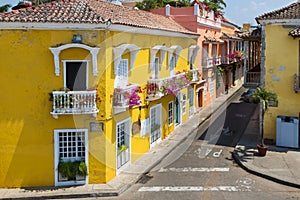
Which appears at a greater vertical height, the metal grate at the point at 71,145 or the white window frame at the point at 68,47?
the white window frame at the point at 68,47

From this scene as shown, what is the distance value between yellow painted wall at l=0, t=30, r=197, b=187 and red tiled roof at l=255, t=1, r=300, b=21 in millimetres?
9666

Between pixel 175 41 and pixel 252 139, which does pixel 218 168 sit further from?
pixel 175 41

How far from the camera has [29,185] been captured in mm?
15375

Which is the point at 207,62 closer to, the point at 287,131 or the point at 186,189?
the point at 287,131

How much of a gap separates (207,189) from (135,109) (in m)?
5.59

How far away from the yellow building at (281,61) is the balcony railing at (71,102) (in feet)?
36.5

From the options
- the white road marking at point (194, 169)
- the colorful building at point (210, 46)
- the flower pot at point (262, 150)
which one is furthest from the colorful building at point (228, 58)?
the white road marking at point (194, 169)

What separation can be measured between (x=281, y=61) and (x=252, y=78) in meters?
2.44

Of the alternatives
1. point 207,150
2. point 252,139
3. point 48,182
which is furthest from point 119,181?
point 252,139

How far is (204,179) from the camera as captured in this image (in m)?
16.5

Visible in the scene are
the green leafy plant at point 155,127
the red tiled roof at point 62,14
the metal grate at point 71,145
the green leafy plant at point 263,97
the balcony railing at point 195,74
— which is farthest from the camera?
the balcony railing at point 195,74

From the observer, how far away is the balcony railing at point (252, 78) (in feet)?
74.1

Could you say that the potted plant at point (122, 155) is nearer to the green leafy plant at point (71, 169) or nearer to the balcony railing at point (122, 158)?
the balcony railing at point (122, 158)

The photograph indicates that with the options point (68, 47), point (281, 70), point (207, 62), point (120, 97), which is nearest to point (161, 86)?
point (120, 97)
